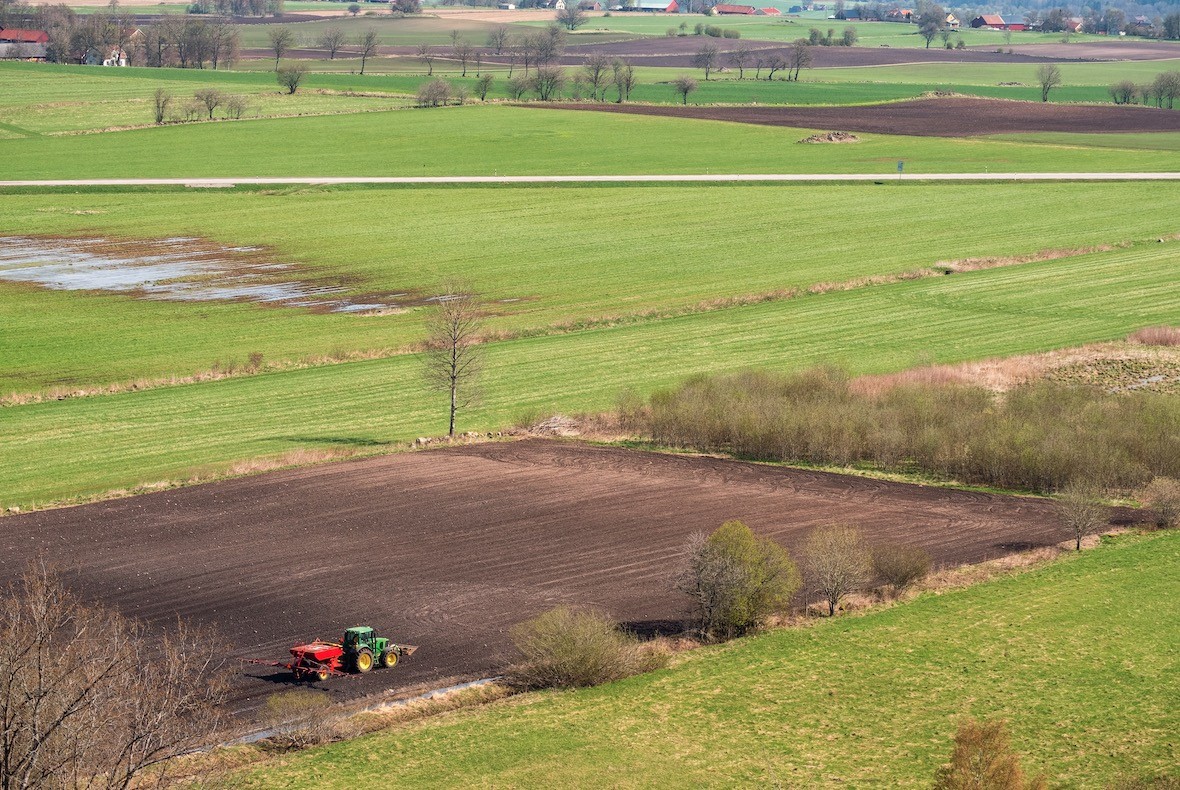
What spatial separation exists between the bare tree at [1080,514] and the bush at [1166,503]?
159 centimetres

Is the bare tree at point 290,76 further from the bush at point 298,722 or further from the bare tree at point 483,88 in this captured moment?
the bush at point 298,722

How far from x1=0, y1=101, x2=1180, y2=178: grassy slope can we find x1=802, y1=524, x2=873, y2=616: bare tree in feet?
292

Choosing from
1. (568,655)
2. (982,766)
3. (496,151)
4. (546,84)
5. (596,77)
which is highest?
(596,77)

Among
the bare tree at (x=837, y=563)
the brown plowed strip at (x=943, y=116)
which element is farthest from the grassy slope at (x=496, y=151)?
the bare tree at (x=837, y=563)

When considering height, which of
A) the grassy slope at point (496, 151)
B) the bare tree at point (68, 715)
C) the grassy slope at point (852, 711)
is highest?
the grassy slope at point (496, 151)

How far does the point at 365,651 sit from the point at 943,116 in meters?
140

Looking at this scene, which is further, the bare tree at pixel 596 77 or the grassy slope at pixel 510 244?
the bare tree at pixel 596 77

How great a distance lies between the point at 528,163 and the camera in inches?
5162

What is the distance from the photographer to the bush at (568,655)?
1350 inches

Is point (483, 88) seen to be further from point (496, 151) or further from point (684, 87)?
point (496, 151)

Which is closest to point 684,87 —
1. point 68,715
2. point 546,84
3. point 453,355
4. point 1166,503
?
point 546,84

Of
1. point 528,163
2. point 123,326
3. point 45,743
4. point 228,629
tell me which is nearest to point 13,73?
point 528,163

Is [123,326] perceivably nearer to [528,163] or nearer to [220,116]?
[528,163]

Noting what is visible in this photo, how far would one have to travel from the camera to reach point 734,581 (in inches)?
1474
